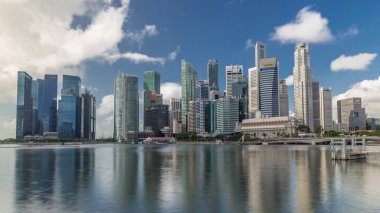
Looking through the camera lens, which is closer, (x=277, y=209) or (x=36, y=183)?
(x=277, y=209)

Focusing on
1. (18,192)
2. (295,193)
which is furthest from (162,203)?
(18,192)

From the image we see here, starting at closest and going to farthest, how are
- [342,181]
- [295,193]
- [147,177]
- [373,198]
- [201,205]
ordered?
[201,205] < [373,198] < [295,193] < [342,181] < [147,177]

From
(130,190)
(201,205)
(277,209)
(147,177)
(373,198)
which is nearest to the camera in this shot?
(277,209)

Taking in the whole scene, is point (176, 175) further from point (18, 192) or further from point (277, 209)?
point (277, 209)

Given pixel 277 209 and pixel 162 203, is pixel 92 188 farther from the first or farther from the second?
pixel 277 209

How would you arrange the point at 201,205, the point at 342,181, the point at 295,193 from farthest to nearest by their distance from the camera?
the point at 342,181 → the point at 295,193 → the point at 201,205

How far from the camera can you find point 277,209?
48.2 metres

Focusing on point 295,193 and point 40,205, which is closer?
point 40,205

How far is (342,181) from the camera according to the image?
74188mm

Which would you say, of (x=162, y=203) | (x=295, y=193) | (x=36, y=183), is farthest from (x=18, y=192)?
(x=295, y=193)

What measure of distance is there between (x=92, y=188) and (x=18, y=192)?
40.5ft

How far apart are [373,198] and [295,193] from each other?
11.5 meters

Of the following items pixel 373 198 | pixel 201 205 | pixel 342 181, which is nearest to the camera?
pixel 201 205

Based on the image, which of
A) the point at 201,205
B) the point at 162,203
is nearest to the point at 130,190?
the point at 162,203
